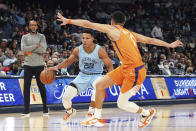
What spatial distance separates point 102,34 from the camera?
20.5 meters

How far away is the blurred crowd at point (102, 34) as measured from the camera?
615 inches

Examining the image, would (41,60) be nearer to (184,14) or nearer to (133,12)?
(133,12)

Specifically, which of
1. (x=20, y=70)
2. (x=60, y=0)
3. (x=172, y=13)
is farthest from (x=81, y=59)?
(x=172, y=13)

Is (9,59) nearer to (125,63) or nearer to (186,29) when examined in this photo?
(125,63)

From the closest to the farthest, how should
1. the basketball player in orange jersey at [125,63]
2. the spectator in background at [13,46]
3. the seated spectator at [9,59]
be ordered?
the basketball player in orange jersey at [125,63] < the seated spectator at [9,59] < the spectator in background at [13,46]

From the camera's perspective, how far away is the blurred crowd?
15611mm

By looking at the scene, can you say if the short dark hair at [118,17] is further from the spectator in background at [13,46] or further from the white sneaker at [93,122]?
the spectator in background at [13,46]

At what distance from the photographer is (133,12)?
2514cm

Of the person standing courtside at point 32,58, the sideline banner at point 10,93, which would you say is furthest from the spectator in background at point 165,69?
the person standing courtside at point 32,58

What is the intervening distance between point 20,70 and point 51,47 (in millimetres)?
3385

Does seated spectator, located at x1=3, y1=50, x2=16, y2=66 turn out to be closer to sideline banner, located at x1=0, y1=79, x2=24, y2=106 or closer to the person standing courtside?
sideline banner, located at x1=0, y1=79, x2=24, y2=106

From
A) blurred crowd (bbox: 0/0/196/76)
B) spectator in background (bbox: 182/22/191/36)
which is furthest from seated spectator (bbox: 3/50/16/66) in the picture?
spectator in background (bbox: 182/22/191/36)

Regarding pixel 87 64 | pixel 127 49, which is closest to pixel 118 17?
pixel 127 49

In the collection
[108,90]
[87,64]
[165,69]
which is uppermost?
[87,64]
